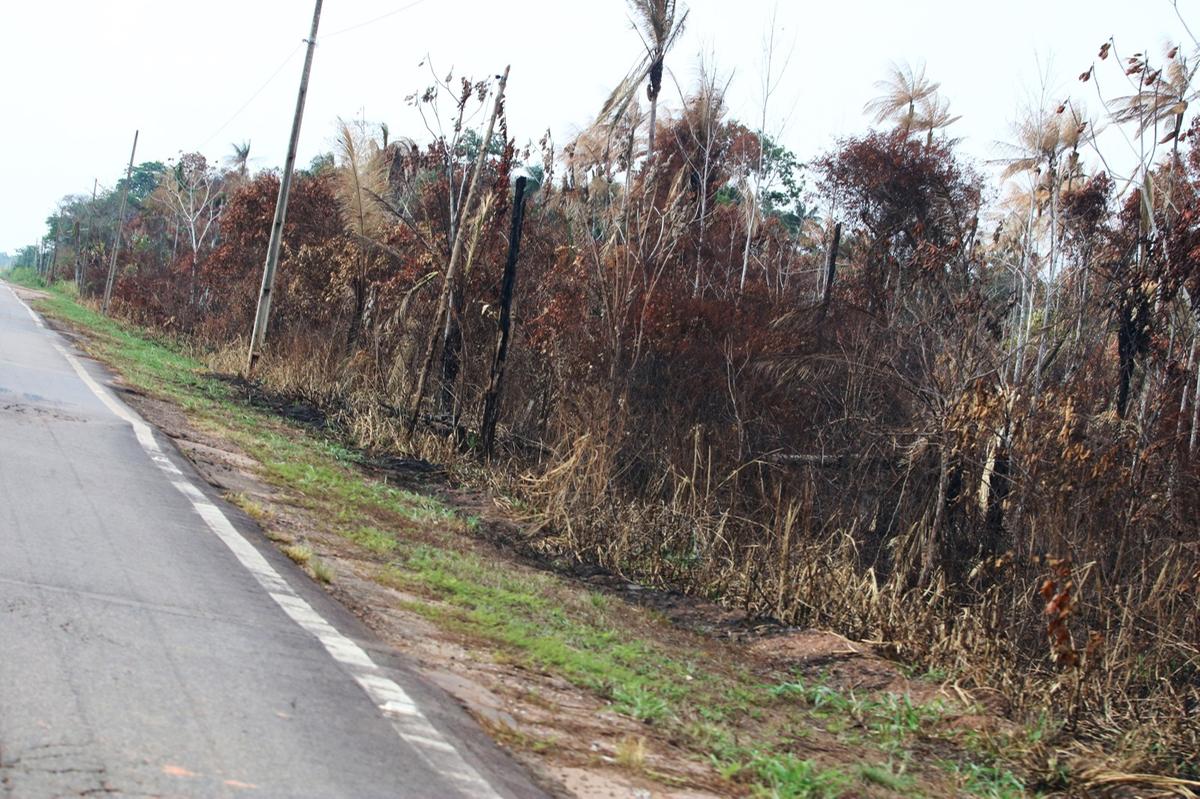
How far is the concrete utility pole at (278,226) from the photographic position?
75.2 ft

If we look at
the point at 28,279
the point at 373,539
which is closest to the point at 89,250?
the point at 28,279

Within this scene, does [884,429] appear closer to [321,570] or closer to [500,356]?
[321,570]

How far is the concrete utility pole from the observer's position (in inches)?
902

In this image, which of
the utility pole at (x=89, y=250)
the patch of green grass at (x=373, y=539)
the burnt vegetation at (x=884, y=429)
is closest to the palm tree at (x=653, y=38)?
the burnt vegetation at (x=884, y=429)

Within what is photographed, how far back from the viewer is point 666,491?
454 inches

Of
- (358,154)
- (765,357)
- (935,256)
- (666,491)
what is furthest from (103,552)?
(358,154)

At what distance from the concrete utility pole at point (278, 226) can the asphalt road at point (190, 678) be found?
1450 centimetres

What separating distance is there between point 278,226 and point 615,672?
61.1 ft

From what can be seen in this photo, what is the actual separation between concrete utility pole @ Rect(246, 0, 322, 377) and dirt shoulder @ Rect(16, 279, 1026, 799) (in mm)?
11188

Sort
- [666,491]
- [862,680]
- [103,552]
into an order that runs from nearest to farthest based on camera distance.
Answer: [103,552] < [862,680] < [666,491]

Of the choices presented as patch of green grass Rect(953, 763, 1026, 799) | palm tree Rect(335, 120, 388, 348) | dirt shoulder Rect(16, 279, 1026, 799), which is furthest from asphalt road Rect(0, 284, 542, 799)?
palm tree Rect(335, 120, 388, 348)

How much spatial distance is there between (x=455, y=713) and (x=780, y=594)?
A: 4.70 m

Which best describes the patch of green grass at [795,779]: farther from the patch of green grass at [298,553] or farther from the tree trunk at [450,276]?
→ the tree trunk at [450,276]

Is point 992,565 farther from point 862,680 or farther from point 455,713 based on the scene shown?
point 455,713
